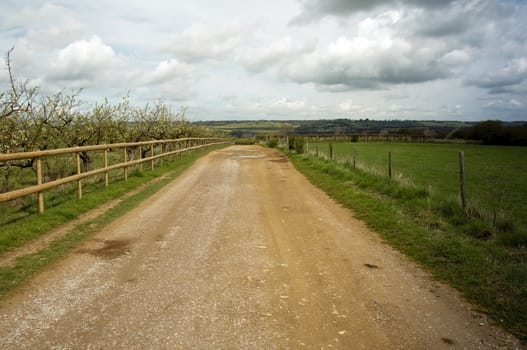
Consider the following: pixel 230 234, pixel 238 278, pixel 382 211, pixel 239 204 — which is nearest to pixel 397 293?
pixel 238 278

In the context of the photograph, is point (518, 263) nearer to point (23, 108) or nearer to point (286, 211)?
point (286, 211)

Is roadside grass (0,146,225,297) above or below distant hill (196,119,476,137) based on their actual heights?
below

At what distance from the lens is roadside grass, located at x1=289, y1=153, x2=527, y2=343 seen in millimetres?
4078

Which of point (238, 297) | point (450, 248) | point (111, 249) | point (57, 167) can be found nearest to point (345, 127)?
point (57, 167)

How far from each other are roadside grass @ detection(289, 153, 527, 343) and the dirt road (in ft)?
1.01

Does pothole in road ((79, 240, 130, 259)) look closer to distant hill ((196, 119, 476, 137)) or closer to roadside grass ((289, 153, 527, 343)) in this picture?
roadside grass ((289, 153, 527, 343))

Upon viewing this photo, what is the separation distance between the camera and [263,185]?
12.7 meters

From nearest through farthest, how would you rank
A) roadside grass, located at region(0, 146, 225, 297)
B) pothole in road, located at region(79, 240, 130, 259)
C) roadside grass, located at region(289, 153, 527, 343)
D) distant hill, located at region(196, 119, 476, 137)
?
roadside grass, located at region(289, 153, 527, 343) → roadside grass, located at region(0, 146, 225, 297) → pothole in road, located at region(79, 240, 130, 259) → distant hill, located at region(196, 119, 476, 137)

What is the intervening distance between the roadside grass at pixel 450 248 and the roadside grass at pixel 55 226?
17.8ft

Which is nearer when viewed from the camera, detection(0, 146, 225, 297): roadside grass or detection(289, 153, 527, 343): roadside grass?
detection(289, 153, 527, 343): roadside grass

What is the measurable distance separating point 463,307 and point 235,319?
2.48 m

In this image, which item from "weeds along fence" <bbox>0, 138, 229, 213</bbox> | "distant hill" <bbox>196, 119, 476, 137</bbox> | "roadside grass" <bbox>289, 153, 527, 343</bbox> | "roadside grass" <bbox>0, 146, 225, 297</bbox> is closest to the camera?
"roadside grass" <bbox>289, 153, 527, 343</bbox>

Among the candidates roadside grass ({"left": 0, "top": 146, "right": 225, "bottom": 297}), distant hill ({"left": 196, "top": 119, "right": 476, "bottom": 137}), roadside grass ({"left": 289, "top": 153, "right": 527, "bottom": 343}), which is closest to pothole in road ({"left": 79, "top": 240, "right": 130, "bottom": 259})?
roadside grass ({"left": 0, "top": 146, "right": 225, "bottom": 297})

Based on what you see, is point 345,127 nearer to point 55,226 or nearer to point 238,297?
point 55,226
